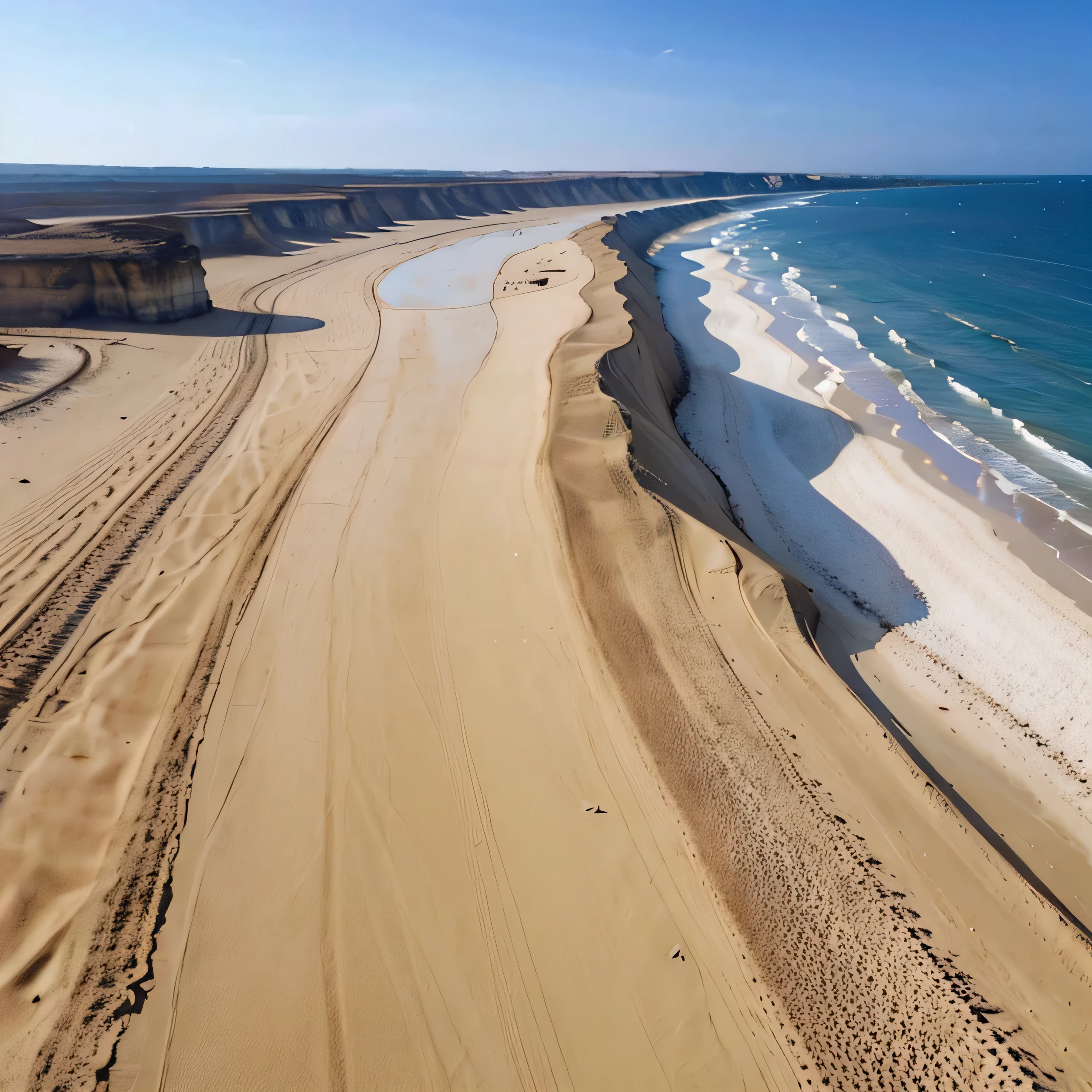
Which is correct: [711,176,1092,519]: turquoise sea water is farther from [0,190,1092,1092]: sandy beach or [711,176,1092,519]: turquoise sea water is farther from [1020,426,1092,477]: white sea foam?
[0,190,1092,1092]: sandy beach

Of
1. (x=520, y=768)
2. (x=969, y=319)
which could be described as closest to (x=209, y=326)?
(x=520, y=768)

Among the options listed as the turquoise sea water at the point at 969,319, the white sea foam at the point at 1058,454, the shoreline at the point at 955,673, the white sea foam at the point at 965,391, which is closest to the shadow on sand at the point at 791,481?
the shoreline at the point at 955,673

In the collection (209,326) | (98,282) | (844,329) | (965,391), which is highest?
(98,282)

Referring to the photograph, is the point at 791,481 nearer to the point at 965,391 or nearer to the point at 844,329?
the point at 965,391

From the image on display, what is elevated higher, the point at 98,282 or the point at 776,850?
the point at 98,282

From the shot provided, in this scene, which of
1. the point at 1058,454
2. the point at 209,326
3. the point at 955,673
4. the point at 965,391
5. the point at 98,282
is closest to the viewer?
the point at 955,673

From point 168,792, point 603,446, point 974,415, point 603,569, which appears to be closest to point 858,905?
point 603,569

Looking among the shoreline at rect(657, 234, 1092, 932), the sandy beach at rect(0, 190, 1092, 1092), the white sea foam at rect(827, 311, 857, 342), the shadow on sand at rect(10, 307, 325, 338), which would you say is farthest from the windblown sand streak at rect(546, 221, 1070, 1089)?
the white sea foam at rect(827, 311, 857, 342)
